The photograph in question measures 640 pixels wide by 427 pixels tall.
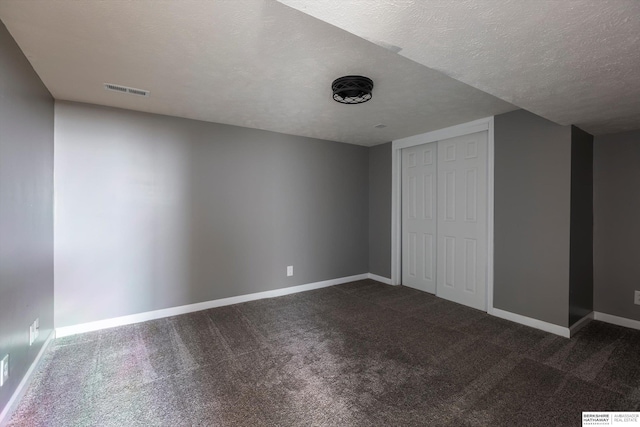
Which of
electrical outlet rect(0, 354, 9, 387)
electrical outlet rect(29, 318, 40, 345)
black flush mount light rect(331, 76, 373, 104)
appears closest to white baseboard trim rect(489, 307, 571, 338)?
black flush mount light rect(331, 76, 373, 104)

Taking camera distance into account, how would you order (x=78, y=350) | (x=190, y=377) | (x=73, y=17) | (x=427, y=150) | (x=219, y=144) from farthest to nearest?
(x=427, y=150)
(x=219, y=144)
(x=78, y=350)
(x=190, y=377)
(x=73, y=17)

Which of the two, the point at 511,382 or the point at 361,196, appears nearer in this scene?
the point at 511,382

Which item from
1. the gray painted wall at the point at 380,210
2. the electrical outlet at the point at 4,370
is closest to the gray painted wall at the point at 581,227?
the gray painted wall at the point at 380,210

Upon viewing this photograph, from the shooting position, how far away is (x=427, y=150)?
4.09 metres

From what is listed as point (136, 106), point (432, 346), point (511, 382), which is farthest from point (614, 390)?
point (136, 106)

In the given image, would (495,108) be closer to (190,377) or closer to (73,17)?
(73,17)

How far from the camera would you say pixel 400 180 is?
14.6 feet

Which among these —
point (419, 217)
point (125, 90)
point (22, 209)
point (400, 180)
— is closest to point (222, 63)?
point (125, 90)

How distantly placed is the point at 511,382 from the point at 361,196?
323cm

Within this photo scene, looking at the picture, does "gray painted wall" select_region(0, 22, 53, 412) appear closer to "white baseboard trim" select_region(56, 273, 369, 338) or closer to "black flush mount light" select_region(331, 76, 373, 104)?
"white baseboard trim" select_region(56, 273, 369, 338)

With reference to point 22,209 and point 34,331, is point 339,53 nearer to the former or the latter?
point 22,209

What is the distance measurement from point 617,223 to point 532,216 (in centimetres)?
101

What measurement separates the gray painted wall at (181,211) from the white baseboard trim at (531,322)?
2.15m

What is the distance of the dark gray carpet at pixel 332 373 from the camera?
170 cm
